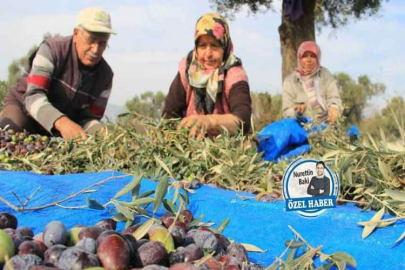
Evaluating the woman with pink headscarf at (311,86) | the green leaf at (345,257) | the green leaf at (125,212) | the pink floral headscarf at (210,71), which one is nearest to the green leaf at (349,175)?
the green leaf at (345,257)

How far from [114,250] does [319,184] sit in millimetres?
785

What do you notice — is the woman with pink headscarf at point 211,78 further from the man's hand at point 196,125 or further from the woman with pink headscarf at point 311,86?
the woman with pink headscarf at point 311,86

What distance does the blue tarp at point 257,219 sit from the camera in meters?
1.32

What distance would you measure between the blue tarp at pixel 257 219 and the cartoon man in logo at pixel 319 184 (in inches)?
2.6

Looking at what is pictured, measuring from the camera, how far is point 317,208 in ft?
4.83

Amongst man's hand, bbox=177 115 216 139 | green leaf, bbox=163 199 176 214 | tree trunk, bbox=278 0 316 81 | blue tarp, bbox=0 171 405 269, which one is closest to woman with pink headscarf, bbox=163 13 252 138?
man's hand, bbox=177 115 216 139

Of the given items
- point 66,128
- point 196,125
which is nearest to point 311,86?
point 66,128

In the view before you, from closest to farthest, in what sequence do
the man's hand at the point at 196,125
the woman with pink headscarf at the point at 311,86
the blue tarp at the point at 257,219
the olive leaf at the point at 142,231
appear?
the olive leaf at the point at 142,231 < the blue tarp at the point at 257,219 < the man's hand at the point at 196,125 < the woman with pink headscarf at the point at 311,86

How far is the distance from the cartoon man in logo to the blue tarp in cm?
7

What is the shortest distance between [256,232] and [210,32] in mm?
2366

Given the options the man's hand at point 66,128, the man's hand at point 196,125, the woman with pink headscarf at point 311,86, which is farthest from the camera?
the woman with pink headscarf at point 311,86

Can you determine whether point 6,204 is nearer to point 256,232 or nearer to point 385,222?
point 256,232

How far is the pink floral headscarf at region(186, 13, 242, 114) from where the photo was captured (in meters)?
3.67

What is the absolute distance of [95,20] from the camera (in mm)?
3850
